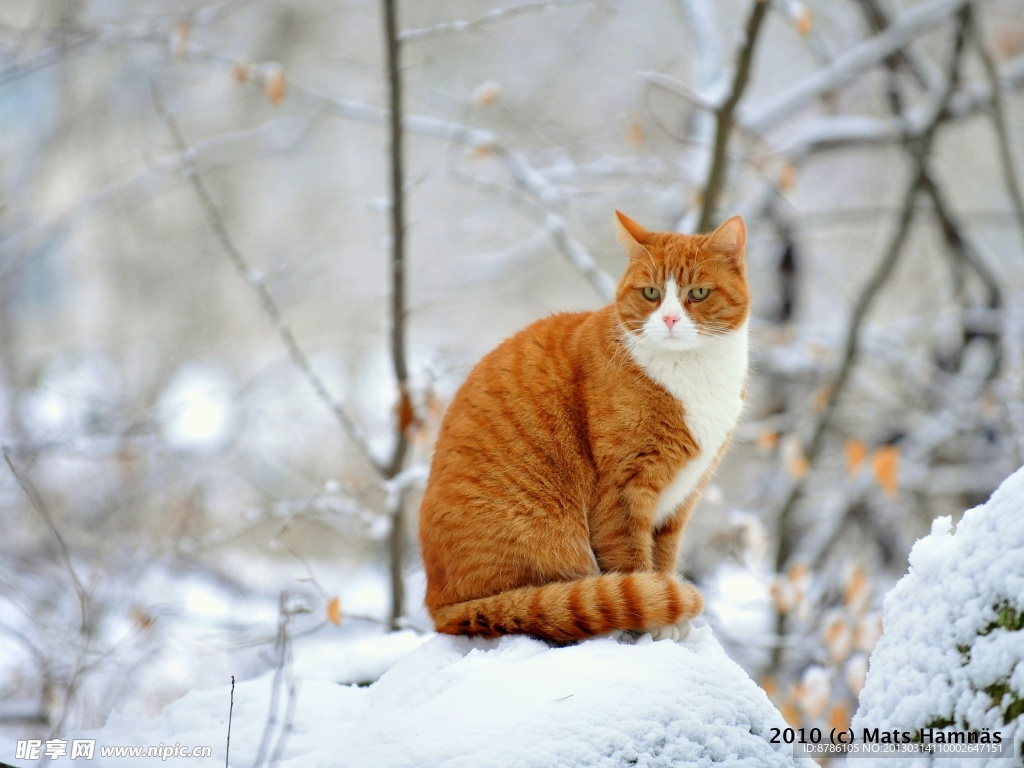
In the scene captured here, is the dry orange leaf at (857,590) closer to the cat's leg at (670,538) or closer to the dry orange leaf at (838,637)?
the dry orange leaf at (838,637)

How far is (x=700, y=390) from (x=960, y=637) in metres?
1.00

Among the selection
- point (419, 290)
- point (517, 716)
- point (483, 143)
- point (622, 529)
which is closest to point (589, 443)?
point (622, 529)

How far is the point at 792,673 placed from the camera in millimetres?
6117

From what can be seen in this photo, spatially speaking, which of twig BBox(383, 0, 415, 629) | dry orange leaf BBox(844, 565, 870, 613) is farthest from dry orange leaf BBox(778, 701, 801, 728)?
twig BBox(383, 0, 415, 629)

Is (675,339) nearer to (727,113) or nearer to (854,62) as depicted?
(727,113)

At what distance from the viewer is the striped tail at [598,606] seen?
2.15 m

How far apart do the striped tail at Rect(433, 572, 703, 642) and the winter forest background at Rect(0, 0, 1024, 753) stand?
0.82m

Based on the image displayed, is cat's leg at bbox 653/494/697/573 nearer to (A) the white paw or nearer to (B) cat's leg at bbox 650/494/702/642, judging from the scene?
(B) cat's leg at bbox 650/494/702/642

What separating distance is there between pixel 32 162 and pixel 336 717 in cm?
699

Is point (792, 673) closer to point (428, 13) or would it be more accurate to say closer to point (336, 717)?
point (336, 717)

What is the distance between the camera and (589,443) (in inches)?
97.8

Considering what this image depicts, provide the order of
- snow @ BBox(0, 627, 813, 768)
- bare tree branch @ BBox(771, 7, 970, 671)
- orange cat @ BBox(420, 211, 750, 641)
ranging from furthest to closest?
bare tree branch @ BBox(771, 7, 970, 671)
orange cat @ BBox(420, 211, 750, 641)
snow @ BBox(0, 627, 813, 768)

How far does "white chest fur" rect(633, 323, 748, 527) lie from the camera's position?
2518 mm

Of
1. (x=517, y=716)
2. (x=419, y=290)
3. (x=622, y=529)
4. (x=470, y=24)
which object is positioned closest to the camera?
(x=517, y=716)
